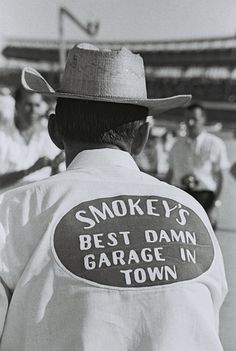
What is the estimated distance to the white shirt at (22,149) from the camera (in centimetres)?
546

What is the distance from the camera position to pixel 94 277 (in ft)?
4.60

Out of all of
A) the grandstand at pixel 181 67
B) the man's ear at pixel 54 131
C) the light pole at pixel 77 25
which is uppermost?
the man's ear at pixel 54 131

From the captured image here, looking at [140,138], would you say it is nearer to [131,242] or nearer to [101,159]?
[101,159]

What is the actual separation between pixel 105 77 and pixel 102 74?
0.01m

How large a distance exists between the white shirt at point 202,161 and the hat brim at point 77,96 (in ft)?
18.5

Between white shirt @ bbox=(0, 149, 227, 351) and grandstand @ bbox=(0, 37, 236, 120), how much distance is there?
190 ft

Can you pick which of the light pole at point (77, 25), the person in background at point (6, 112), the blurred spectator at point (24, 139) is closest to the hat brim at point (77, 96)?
the blurred spectator at point (24, 139)

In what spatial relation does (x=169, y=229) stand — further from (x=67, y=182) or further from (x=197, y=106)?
(x=197, y=106)

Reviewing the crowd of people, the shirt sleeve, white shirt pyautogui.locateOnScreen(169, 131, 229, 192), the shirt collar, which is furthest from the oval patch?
the shirt sleeve

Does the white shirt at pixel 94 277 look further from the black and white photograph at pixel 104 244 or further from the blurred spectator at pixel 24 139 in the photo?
the blurred spectator at pixel 24 139

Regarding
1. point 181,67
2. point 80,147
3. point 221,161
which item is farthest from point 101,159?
point 181,67

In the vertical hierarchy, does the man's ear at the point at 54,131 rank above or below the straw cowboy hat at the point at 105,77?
below

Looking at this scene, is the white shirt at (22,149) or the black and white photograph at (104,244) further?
the white shirt at (22,149)

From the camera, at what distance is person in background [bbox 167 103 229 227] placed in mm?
7496
